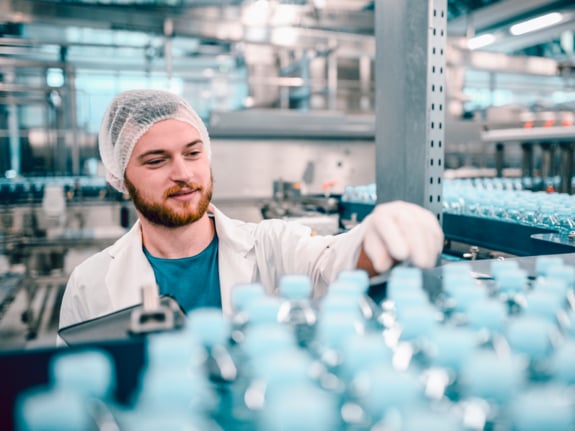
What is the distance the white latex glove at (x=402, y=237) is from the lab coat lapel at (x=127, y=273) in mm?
699

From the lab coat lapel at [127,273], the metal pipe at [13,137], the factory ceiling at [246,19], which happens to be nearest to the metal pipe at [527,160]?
the factory ceiling at [246,19]

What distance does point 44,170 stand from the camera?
6598 millimetres

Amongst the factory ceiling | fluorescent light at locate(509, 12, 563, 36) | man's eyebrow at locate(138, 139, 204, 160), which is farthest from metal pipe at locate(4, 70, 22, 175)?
man's eyebrow at locate(138, 139, 204, 160)

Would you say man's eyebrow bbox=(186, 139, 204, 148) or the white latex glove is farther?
man's eyebrow bbox=(186, 139, 204, 148)

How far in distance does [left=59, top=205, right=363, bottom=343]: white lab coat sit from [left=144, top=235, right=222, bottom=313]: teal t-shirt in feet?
0.10

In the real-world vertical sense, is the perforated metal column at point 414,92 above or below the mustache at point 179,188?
above

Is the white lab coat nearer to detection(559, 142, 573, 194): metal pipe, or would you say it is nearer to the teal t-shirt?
the teal t-shirt

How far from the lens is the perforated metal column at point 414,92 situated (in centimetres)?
121

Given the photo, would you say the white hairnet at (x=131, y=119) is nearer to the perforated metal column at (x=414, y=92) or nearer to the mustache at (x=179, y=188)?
the mustache at (x=179, y=188)

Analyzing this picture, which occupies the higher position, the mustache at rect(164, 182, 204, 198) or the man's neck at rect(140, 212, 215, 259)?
the mustache at rect(164, 182, 204, 198)

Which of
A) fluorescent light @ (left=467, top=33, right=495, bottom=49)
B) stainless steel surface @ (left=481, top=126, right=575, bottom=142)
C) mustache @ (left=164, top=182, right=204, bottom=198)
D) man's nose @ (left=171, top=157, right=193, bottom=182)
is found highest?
fluorescent light @ (left=467, top=33, right=495, bottom=49)

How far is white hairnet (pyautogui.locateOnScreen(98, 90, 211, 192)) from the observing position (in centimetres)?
139

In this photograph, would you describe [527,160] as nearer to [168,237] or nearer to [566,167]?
[566,167]

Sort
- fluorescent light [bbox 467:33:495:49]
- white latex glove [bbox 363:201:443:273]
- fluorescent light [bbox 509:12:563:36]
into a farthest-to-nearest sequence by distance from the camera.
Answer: fluorescent light [bbox 467:33:495:49] → fluorescent light [bbox 509:12:563:36] → white latex glove [bbox 363:201:443:273]
